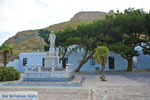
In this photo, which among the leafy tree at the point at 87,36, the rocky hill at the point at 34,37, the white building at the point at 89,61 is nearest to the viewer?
the leafy tree at the point at 87,36

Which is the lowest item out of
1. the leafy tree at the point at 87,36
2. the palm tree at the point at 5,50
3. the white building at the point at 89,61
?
the white building at the point at 89,61

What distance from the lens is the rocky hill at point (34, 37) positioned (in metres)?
70.2

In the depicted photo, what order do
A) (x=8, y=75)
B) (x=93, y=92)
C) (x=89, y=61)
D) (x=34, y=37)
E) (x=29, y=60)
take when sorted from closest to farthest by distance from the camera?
1. (x=93, y=92)
2. (x=8, y=75)
3. (x=89, y=61)
4. (x=29, y=60)
5. (x=34, y=37)

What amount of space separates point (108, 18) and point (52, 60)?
10168 mm

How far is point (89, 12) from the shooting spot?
140000 mm

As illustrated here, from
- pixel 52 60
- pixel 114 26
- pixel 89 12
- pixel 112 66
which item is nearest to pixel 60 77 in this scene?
pixel 52 60

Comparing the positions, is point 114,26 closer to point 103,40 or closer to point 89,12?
point 103,40

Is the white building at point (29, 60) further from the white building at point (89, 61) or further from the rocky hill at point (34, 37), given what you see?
Result: the rocky hill at point (34, 37)

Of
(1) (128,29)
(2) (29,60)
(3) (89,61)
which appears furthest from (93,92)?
(2) (29,60)

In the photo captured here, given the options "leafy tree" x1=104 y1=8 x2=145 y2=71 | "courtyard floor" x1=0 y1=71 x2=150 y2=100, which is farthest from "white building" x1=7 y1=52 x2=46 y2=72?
"courtyard floor" x1=0 y1=71 x2=150 y2=100

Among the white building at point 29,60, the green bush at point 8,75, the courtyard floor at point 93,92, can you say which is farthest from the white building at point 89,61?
the courtyard floor at point 93,92

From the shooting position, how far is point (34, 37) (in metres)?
90.1

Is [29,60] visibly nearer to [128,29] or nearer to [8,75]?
[8,75]

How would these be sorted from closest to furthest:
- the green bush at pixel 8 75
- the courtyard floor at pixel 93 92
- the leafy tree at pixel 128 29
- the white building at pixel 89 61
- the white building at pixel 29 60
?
the courtyard floor at pixel 93 92 → the green bush at pixel 8 75 → the leafy tree at pixel 128 29 → the white building at pixel 89 61 → the white building at pixel 29 60
